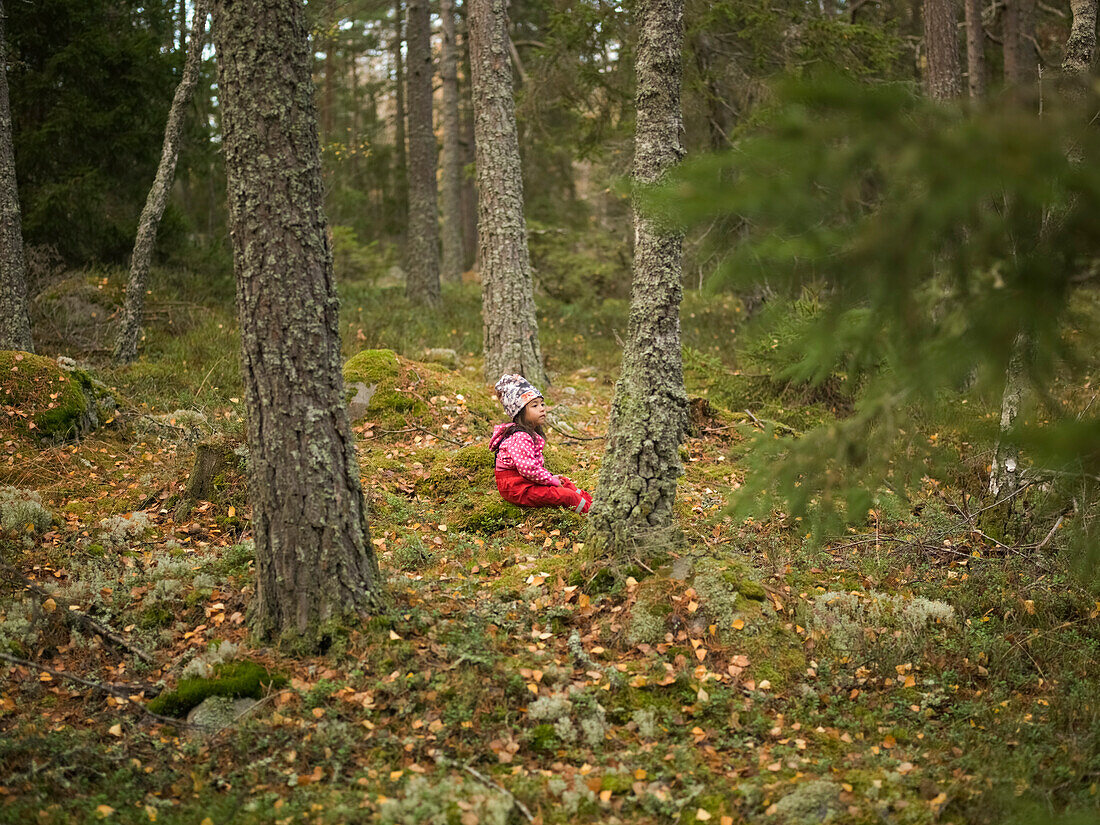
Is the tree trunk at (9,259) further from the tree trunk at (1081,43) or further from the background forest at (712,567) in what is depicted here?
the tree trunk at (1081,43)

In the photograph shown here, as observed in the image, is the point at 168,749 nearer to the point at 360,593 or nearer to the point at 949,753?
the point at 360,593

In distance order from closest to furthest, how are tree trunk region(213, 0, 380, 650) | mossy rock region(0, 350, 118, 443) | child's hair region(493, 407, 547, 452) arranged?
tree trunk region(213, 0, 380, 650)
child's hair region(493, 407, 547, 452)
mossy rock region(0, 350, 118, 443)

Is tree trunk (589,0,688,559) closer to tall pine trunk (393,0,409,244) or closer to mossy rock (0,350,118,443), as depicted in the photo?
mossy rock (0,350,118,443)

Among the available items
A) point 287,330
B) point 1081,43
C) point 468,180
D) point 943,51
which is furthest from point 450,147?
point 287,330

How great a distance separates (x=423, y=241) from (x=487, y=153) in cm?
657

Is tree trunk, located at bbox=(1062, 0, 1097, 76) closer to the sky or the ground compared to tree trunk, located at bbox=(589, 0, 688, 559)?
closer to the sky

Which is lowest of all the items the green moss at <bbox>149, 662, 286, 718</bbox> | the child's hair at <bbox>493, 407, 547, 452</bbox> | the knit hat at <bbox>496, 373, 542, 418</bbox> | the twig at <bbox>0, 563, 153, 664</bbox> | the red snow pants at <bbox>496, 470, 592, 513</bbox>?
the green moss at <bbox>149, 662, 286, 718</bbox>

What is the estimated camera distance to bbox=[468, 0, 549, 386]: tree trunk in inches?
395

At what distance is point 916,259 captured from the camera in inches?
107

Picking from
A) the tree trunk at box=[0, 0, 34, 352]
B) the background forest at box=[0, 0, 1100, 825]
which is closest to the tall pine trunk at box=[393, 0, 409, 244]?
the tree trunk at box=[0, 0, 34, 352]

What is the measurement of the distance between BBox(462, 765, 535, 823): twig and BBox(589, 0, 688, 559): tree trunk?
1.97m

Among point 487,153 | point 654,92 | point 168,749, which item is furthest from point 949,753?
point 487,153

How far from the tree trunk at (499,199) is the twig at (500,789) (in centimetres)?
673

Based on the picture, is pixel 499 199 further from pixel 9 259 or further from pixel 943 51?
pixel 943 51
